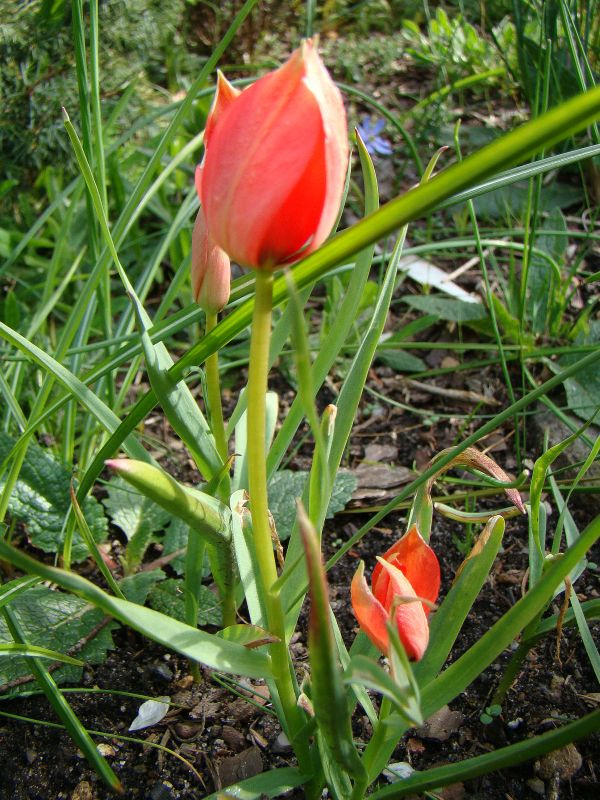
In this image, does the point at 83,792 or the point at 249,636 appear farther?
the point at 83,792

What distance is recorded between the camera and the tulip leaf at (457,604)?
0.68 m

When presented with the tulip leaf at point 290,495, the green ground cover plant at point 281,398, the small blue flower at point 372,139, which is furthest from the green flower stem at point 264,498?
the small blue flower at point 372,139

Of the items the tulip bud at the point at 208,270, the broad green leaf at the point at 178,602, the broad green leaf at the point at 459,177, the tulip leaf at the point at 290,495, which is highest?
the broad green leaf at the point at 459,177

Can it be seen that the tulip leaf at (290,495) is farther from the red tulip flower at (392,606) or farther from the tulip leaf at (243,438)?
the red tulip flower at (392,606)

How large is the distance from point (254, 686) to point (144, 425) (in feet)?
2.01

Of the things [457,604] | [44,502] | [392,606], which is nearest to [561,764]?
[457,604]

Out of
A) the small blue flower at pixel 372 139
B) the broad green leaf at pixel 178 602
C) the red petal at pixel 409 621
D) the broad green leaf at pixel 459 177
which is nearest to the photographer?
the broad green leaf at pixel 459 177

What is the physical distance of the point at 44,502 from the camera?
1093mm

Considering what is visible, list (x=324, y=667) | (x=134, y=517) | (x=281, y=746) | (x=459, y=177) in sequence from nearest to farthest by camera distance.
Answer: (x=459, y=177) < (x=324, y=667) < (x=281, y=746) < (x=134, y=517)

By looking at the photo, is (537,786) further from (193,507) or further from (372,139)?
(372,139)

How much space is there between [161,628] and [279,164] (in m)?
0.34

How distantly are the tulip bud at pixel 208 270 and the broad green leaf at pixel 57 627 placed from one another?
1.52 feet

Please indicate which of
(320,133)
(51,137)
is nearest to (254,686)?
(320,133)

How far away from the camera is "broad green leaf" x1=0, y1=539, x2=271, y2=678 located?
490 millimetres
